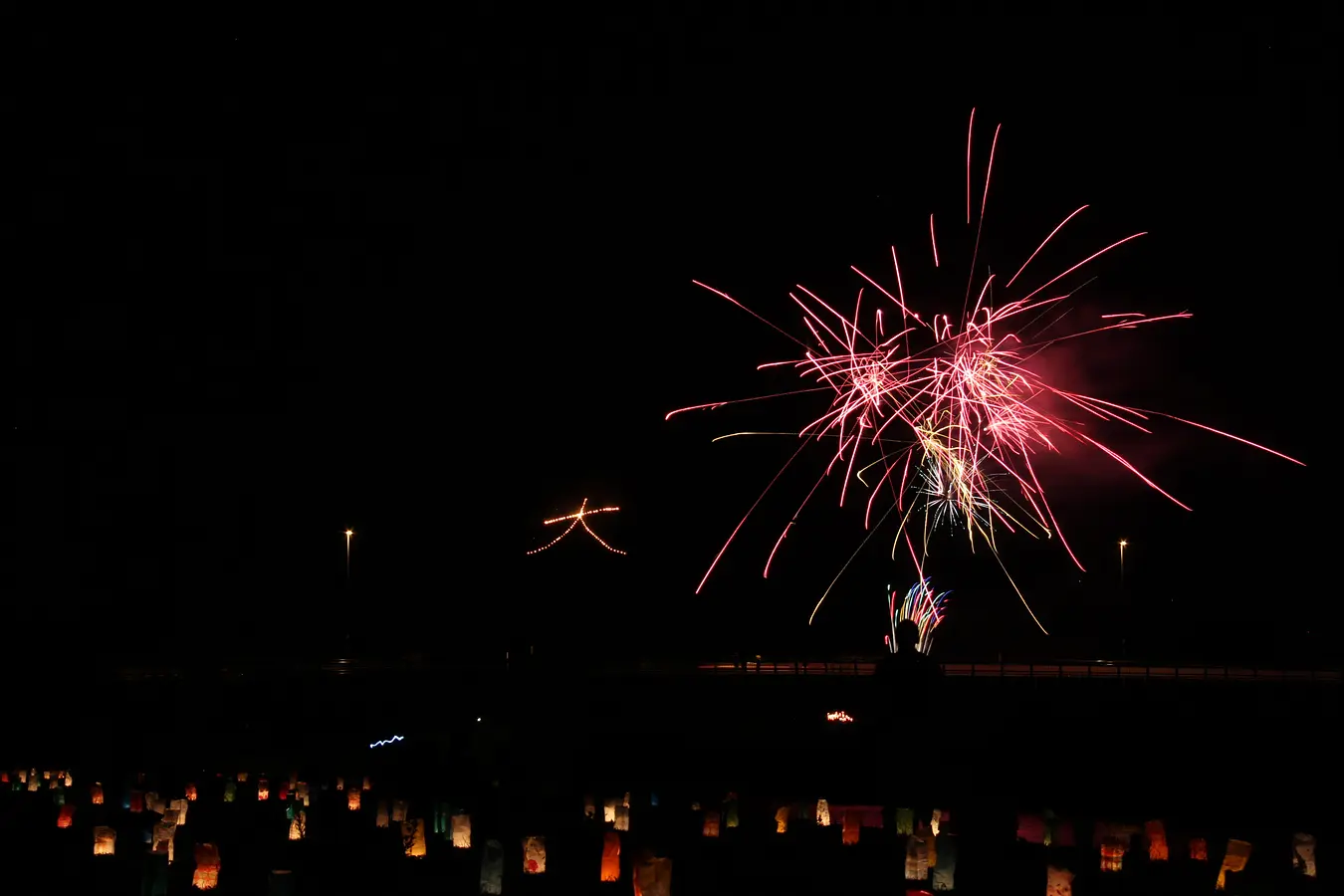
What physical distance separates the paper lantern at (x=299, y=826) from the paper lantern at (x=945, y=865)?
18.0 ft

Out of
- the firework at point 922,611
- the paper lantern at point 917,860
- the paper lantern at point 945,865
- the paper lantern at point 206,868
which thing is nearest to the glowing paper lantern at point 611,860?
the paper lantern at point 917,860

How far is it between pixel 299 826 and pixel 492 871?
298cm

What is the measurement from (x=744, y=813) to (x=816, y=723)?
41.9 ft

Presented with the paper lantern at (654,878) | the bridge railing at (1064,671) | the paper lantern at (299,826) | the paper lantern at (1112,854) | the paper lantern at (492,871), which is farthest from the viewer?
the bridge railing at (1064,671)

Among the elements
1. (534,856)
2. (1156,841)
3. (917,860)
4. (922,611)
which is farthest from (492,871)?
(922,611)

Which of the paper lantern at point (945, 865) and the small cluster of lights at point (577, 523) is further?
the small cluster of lights at point (577, 523)

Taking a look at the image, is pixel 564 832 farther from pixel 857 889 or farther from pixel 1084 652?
pixel 1084 652

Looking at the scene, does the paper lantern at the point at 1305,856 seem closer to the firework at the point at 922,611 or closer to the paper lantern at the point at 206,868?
the paper lantern at the point at 206,868

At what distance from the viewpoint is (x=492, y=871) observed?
28.7 feet

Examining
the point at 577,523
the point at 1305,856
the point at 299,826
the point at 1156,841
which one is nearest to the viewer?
the point at 1305,856

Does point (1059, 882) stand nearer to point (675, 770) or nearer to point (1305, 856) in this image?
point (1305, 856)

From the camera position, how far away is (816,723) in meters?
24.1

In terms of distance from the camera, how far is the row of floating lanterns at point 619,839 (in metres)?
8.80

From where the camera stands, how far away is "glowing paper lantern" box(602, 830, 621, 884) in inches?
359
